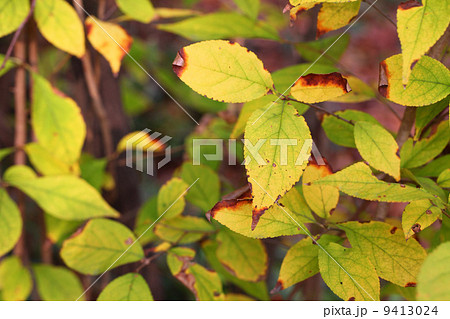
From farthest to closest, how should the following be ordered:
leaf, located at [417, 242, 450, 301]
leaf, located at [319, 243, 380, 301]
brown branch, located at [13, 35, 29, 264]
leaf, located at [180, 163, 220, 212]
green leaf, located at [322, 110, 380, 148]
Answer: brown branch, located at [13, 35, 29, 264] < leaf, located at [180, 163, 220, 212] < green leaf, located at [322, 110, 380, 148] < leaf, located at [319, 243, 380, 301] < leaf, located at [417, 242, 450, 301]

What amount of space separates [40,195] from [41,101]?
0.15 m

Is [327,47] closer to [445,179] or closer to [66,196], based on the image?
[445,179]

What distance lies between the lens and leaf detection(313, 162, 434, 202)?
0.39 m

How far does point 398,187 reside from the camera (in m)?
0.39

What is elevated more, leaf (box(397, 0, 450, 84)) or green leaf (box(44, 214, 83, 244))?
leaf (box(397, 0, 450, 84))

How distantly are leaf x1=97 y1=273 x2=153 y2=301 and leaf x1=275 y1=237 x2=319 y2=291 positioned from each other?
180 millimetres

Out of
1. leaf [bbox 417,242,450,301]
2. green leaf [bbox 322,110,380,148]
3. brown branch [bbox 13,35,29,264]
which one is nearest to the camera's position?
leaf [bbox 417,242,450,301]

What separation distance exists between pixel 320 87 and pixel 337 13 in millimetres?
122

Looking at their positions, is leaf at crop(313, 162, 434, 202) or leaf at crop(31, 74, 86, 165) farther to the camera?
leaf at crop(31, 74, 86, 165)

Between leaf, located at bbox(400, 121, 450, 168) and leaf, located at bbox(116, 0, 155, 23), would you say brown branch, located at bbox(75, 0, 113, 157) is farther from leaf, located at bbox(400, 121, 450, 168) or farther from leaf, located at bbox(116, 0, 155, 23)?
leaf, located at bbox(400, 121, 450, 168)

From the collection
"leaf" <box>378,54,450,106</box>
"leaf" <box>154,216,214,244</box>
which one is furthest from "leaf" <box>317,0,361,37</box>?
"leaf" <box>154,216,214,244</box>

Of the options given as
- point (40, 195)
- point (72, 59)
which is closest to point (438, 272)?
point (40, 195)

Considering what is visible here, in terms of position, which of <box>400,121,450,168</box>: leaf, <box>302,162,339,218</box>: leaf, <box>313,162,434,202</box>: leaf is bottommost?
<box>302,162,339,218</box>: leaf

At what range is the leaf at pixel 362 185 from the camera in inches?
15.2
